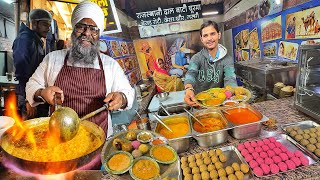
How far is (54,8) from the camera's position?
2.75m

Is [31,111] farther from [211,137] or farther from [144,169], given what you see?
[211,137]

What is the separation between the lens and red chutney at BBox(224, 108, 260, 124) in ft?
5.32

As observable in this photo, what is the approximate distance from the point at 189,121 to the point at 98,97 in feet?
2.93

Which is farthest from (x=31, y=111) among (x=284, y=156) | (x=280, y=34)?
(x=280, y=34)

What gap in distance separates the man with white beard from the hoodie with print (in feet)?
3.92

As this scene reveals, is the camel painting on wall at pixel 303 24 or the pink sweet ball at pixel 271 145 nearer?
the pink sweet ball at pixel 271 145

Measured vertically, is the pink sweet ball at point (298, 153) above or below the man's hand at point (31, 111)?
below

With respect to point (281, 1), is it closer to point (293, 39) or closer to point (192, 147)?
point (293, 39)

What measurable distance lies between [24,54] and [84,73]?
0.99 m

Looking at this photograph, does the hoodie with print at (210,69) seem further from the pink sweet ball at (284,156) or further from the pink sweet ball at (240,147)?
the pink sweet ball at (284,156)

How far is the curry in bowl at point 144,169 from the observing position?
99cm

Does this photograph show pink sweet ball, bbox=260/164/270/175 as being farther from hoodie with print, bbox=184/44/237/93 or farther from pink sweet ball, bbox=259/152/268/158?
hoodie with print, bbox=184/44/237/93

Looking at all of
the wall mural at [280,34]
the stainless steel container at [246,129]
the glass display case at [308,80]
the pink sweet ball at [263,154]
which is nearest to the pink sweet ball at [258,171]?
the pink sweet ball at [263,154]

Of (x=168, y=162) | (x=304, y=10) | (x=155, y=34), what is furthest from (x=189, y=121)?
(x=155, y=34)
